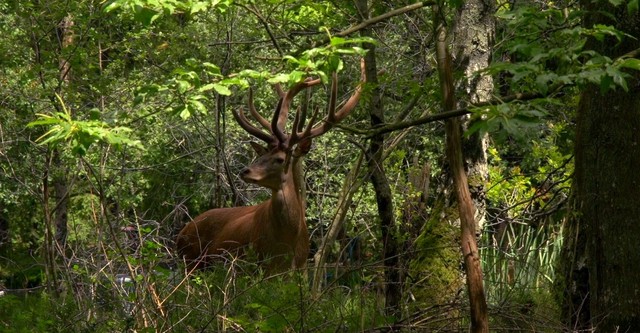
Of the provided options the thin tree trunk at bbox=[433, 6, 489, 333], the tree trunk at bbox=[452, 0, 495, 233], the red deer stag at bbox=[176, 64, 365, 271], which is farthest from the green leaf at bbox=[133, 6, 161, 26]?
the red deer stag at bbox=[176, 64, 365, 271]

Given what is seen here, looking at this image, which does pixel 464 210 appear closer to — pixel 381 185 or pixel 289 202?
pixel 381 185

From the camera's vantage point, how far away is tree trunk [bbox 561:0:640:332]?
18.6 ft

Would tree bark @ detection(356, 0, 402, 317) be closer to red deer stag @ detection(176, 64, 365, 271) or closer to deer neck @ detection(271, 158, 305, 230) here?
red deer stag @ detection(176, 64, 365, 271)

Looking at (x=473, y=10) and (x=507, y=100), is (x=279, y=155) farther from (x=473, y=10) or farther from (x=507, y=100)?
(x=507, y=100)

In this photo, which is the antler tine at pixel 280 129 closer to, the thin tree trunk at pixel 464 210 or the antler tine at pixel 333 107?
the antler tine at pixel 333 107

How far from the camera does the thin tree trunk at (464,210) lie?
514 centimetres

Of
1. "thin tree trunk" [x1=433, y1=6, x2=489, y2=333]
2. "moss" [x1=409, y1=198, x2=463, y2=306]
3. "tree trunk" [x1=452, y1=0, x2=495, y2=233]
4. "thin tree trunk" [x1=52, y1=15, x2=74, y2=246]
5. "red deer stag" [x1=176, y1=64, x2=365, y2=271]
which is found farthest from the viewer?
"red deer stag" [x1=176, y1=64, x2=365, y2=271]

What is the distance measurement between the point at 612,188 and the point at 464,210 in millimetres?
1000

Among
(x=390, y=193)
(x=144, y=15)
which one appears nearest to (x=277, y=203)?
(x=390, y=193)

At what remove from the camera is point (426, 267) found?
7.31 meters

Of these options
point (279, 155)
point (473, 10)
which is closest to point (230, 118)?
point (279, 155)

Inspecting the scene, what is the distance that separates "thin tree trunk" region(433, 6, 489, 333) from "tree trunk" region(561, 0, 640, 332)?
87cm

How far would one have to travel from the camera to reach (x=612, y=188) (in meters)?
5.73

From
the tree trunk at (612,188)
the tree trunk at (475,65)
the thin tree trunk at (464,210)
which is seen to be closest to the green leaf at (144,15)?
the thin tree trunk at (464,210)
